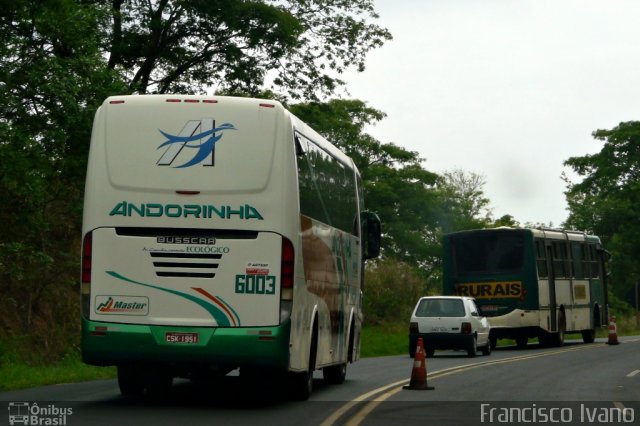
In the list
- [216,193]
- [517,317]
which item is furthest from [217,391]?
[517,317]

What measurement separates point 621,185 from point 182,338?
67655 millimetres

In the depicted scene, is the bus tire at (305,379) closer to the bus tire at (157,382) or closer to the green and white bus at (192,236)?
the green and white bus at (192,236)

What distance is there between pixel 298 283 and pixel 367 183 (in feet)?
187

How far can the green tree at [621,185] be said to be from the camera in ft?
257

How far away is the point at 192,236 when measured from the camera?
48.8ft

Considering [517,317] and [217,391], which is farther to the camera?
[517,317]

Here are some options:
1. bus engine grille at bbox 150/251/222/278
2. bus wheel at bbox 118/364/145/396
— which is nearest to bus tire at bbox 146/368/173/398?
bus wheel at bbox 118/364/145/396

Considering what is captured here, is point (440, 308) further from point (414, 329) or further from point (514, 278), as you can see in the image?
point (514, 278)

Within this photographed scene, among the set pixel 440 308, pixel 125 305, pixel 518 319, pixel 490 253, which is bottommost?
pixel 125 305

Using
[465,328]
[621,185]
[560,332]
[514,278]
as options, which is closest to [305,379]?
[465,328]

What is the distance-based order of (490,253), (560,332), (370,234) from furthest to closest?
(560,332)
(490,253)
(370,234)

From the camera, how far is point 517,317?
1435 inches

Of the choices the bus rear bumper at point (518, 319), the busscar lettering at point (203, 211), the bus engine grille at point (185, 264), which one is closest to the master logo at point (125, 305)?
the bus engine grille at point (185, 264)

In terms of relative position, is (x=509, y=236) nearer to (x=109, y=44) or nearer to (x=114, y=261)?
(x=109, y=44)
